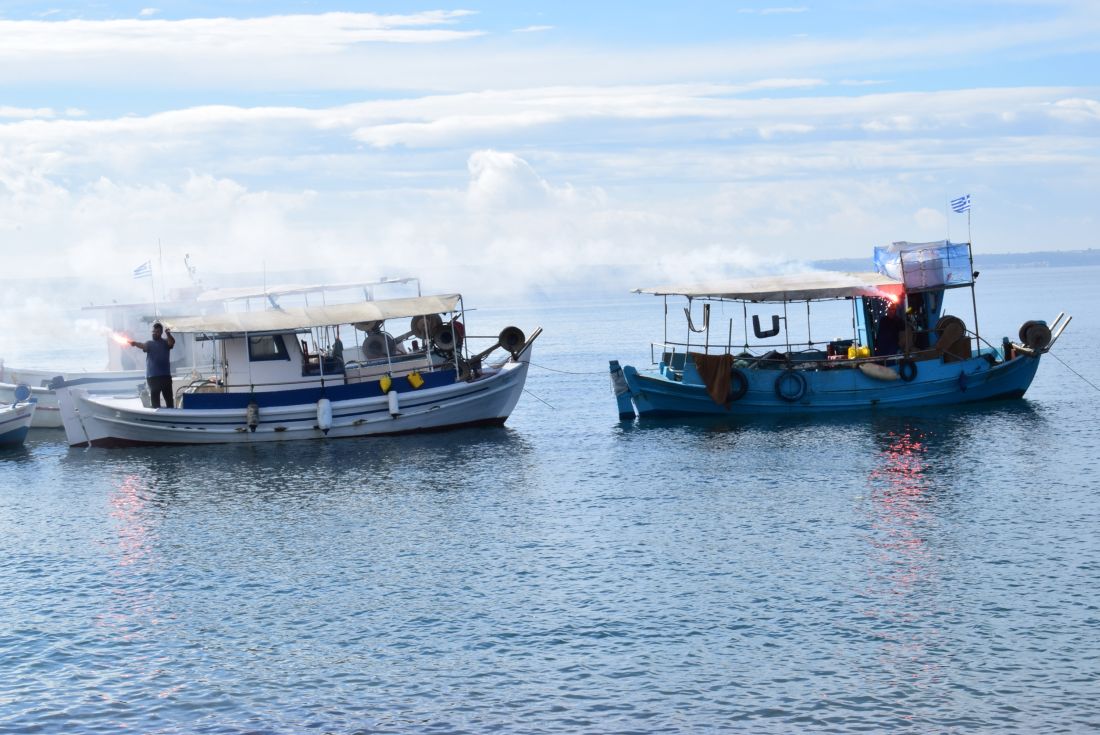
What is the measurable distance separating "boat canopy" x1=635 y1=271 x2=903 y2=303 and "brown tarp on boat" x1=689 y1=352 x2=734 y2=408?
2040 millimetres

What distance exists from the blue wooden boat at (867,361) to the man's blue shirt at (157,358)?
47.4 ft

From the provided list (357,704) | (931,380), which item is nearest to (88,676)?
(357,704)

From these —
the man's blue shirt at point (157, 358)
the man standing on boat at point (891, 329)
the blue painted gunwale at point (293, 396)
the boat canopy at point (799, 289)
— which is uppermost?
the boat canopy at point (799, 289)

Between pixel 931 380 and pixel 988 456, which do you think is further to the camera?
pixel 931 380

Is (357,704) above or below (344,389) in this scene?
below

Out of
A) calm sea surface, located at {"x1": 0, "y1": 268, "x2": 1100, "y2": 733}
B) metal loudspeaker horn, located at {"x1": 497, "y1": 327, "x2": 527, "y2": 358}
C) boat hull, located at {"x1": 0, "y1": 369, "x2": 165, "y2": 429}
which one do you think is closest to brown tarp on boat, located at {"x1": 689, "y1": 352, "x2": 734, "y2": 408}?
calm sea surface, located at {"x1": 0, "y1": 268, "x2": 1100, "y2": 733}

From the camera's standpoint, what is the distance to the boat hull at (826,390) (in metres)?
40.1

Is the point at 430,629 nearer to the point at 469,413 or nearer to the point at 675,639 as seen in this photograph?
the point at 675,639

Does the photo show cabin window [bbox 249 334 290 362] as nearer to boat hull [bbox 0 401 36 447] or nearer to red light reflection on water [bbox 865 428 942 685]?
boat hull [bbox 0 401 36 447]

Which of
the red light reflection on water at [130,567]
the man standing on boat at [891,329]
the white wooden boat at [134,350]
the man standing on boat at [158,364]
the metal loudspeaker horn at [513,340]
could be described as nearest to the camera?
the red light reflection on water at [130,567]

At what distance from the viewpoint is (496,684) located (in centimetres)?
1716

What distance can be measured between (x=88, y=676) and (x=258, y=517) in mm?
10625

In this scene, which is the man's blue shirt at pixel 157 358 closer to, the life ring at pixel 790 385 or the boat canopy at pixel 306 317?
the boat canopy at pixel 306 317

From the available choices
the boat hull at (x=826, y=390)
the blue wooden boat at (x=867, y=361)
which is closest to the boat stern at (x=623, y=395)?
the blue wooden boat at (x=867, y=361)
